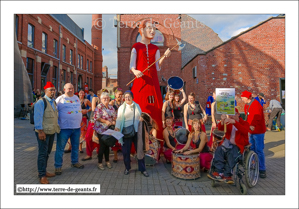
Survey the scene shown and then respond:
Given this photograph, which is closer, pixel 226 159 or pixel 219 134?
pixel 226 159

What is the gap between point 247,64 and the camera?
33.9 feet

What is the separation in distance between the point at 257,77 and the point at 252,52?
1.41 meters

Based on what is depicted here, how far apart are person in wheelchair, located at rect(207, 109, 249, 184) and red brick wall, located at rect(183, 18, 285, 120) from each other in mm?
7460

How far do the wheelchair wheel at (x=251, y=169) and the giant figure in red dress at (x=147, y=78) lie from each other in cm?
211

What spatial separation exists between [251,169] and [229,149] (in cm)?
59

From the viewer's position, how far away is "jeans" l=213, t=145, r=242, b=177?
10.2 ft

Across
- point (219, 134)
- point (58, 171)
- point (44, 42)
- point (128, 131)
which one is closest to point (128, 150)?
point (128, 131)

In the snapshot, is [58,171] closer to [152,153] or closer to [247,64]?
[152,153]

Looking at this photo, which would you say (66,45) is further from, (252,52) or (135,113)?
(135,113)

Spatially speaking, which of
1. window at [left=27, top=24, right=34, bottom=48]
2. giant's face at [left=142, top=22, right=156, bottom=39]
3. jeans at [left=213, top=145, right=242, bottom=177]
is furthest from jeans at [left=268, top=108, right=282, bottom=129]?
window at [left=27, top=24, right=34, bottom=48]

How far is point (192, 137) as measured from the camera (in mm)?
3945

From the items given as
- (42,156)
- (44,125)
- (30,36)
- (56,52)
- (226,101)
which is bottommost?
(42,156)

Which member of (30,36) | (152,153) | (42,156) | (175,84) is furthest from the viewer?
(30,36)

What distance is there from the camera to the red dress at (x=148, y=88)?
4582 mm
